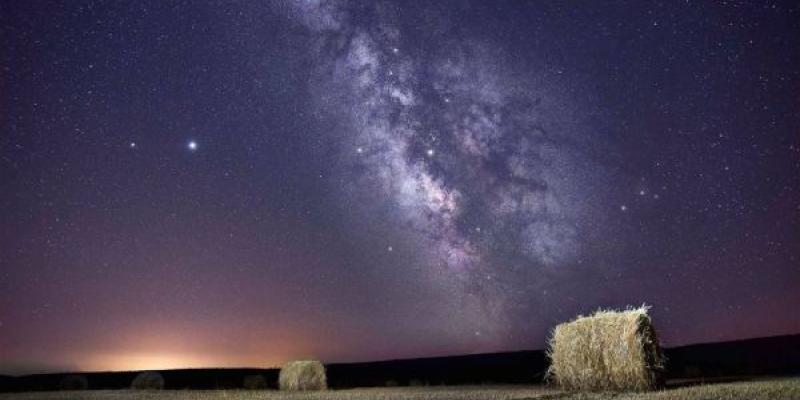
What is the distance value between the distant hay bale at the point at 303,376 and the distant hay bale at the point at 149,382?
5.76 meters

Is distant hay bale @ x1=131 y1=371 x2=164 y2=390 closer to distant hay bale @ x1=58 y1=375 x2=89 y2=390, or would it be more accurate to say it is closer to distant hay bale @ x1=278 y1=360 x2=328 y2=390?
distant hay bale @ x1=58 y1=375 x2=89 y2=390

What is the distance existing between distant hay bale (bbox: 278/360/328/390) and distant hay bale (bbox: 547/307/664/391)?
33.7 feet

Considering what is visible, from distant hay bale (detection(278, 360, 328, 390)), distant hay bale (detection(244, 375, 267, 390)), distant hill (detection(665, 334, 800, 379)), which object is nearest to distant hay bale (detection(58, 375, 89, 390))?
distant hay bale (detection(244, 375, 267, 390))

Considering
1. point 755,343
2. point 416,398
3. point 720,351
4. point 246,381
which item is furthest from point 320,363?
point 755,343

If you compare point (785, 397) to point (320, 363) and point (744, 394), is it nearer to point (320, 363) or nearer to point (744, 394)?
point (744, 394)

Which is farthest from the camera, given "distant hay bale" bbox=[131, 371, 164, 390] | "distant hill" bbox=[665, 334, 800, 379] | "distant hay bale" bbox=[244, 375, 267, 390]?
"distant hill" bbox=[665, 334, 800, 379]

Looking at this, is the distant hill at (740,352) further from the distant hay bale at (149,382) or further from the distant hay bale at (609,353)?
the distant hay bale at (149,382)

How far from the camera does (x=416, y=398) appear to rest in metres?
16.8

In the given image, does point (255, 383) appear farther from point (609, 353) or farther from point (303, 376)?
point (609, 353)

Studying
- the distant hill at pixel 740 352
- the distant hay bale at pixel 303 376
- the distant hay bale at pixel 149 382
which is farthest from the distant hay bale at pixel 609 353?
the distant hill at pixel 740 352

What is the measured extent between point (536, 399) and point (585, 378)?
4490mm

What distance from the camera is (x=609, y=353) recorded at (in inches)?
710

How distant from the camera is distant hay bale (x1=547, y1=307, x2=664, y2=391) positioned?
17281 mm

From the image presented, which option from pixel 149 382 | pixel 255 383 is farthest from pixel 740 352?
pixel 149 382
